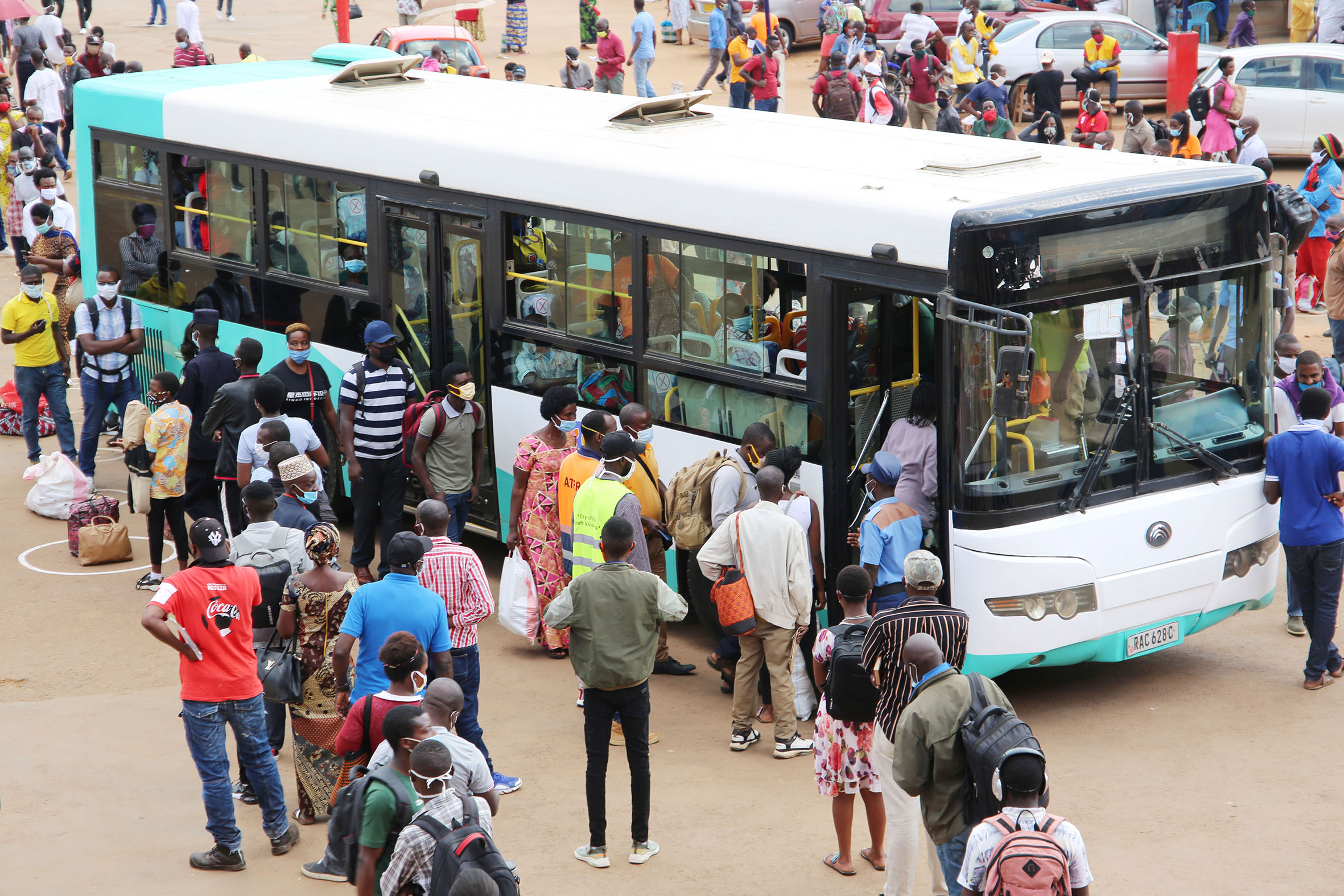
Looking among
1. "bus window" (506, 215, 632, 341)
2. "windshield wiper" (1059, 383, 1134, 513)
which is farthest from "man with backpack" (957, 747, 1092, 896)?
"bus window" (506, 215, 632, 341)

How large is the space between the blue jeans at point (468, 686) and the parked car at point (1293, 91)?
58.6 feet

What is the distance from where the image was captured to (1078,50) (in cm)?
2602

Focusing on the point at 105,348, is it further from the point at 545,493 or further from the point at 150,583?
the point at 545,493

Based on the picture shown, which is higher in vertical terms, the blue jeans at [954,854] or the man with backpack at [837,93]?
the man with backpack at [837,93]

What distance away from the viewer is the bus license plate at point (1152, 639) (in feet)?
26.1

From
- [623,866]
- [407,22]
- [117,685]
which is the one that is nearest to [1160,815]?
[623,866]

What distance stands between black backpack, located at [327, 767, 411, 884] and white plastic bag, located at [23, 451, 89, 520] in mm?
7462

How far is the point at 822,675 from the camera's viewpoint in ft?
21.5

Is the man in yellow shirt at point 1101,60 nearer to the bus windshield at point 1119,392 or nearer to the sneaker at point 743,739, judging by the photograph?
the bus windshield at point 1119,392

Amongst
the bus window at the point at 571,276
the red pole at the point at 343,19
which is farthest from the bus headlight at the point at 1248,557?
the red pole at the point at 343,19

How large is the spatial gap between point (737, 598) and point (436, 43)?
19.3 meters

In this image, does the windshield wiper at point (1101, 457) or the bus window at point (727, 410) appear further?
the bus window at point (727, 410)

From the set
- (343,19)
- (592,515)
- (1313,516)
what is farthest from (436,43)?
(1313,516)

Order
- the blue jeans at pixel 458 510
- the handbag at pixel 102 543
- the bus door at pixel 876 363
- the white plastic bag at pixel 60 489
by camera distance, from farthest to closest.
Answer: the white plastic bag at pixel 60 489, the handbag at pixel 102 543, the blue jeans at pixel 458 510, the bus door at pixel 876 363
